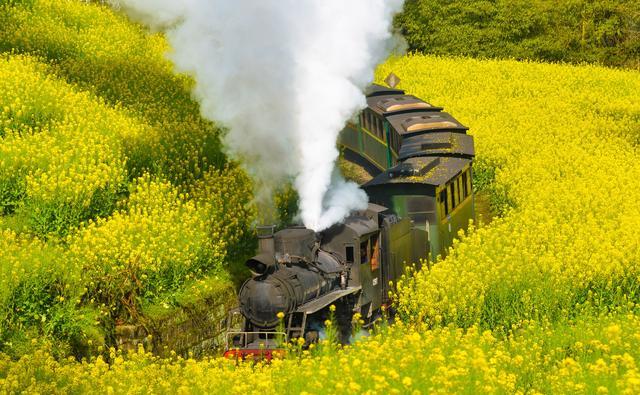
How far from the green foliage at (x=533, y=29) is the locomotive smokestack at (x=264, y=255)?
4203cm

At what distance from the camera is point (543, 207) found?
942 inches

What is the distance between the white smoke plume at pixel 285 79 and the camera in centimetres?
1880

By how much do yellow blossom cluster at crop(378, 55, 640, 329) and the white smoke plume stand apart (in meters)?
2.64

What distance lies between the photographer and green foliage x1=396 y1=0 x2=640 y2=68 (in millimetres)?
56031

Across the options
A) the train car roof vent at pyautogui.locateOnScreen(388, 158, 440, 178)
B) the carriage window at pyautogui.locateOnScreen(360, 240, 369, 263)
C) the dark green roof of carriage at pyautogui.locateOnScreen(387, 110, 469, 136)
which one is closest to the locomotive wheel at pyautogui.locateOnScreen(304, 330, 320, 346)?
the carriage window at pyautogui.locateOnScreen(360, 240, 369, 263)

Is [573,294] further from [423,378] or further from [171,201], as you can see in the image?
[171,201]

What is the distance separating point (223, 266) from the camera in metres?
21.2

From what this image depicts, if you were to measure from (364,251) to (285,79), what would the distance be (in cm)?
363

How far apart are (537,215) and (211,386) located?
12.3 meters

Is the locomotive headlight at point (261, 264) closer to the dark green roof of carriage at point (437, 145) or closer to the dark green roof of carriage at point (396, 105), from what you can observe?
the dark green roof of carriage at point (437, 145)

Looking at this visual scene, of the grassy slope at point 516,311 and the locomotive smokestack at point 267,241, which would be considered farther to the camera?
the locomotive smokestack at point 267,241

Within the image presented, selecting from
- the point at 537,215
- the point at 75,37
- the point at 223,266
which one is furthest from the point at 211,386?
the point at 75,37

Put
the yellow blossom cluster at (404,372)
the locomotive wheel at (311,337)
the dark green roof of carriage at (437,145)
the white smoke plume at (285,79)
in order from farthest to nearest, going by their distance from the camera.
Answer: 1. the dark green roof of carriage at (437,145)
2. the white smoke plume at (285,79)
3. the locomotive wheel at (311,337)
4. the yellow blossom cluster at (404,372)

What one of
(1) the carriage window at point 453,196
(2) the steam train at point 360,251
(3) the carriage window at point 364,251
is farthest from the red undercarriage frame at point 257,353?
(1) the carriage window at point 453,196
